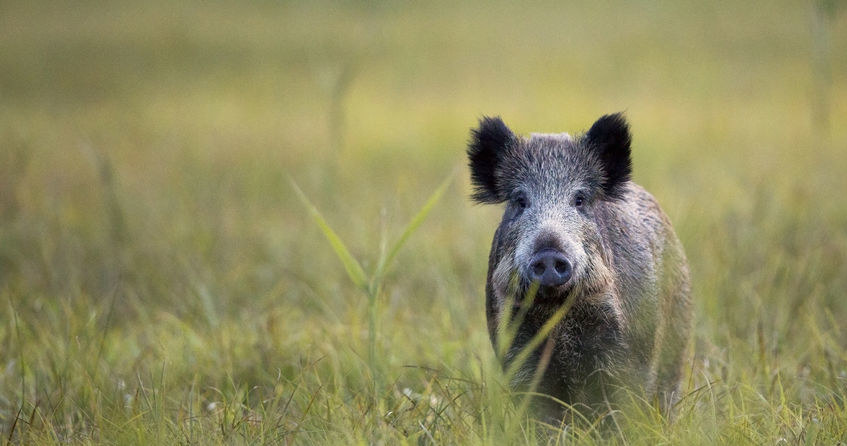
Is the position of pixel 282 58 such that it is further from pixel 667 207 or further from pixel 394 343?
pixel 394 343

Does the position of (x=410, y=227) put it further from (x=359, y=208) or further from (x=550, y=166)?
(x=359, y=208)

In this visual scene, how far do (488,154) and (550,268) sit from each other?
1.04 meters

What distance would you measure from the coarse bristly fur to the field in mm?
188

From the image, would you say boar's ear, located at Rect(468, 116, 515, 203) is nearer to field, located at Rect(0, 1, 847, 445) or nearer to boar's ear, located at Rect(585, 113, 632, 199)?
field, located at Rect(0, 1, 847, 445)

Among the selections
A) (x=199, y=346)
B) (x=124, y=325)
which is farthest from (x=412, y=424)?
(x=124, y=325)

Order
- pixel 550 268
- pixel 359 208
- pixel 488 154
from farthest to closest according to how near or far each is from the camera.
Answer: pixel 359 208, pixel 488 154, pixel 550 268

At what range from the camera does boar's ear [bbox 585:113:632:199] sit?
3.88m

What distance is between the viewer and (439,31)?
15445mm

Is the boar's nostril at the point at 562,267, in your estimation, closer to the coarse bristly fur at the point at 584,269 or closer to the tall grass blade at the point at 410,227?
the coarse bristly fur at the point at 584,269

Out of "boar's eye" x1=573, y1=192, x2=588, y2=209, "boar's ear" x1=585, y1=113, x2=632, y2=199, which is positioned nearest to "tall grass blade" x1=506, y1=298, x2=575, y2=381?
"boar's eye" x1=573, y1=192, x2=588, y2=209

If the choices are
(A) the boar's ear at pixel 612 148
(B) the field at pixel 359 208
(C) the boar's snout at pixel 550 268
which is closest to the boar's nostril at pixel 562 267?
(C) the boar's snout at pixel 550 268

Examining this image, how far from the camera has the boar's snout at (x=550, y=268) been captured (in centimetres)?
313

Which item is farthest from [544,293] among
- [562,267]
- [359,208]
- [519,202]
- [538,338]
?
[359,208]

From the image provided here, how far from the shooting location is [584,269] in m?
3.35
